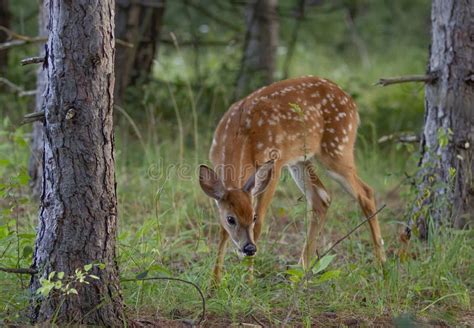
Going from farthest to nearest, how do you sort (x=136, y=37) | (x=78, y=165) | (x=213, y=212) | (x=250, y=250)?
(x=136, y=37) → (x=213, y=212) → (x=250, y=250) → (x=78, y=165)

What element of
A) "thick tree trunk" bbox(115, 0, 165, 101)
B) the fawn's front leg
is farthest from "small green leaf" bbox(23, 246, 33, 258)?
"thick tree trunk" bbox(115, 0, 165, 101)

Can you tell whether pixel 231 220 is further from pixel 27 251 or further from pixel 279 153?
pixel 27 251

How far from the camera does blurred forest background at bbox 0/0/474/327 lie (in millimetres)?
4449

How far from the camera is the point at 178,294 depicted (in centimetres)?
452

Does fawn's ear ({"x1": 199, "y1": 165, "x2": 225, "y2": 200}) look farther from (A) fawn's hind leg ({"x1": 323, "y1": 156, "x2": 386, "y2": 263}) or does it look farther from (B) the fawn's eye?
(A) fawn's hind leg ({"x1": 323, "y1": 156, "x2": 386, "y2": 263})

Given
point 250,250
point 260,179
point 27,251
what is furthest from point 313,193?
point 27,251

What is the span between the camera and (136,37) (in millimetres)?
8711

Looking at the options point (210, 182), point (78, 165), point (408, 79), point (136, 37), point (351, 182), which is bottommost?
point (351, 182)

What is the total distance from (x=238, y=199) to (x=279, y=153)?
2.70 ft

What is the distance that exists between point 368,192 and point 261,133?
923mm

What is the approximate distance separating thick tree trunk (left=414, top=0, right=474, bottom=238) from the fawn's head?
1074 millimetres

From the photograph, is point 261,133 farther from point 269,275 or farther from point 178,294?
point 178,294

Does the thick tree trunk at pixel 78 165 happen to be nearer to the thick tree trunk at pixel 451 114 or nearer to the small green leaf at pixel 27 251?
the small green leaf at pixel 27 251

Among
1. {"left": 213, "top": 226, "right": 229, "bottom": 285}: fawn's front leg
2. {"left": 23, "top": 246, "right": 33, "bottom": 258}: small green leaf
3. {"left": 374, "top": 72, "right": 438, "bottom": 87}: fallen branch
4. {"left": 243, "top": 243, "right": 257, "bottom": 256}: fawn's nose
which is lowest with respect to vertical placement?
{"left": 213, "top": 226, "right": 229, "bottom": 285}: fawn's front leg
